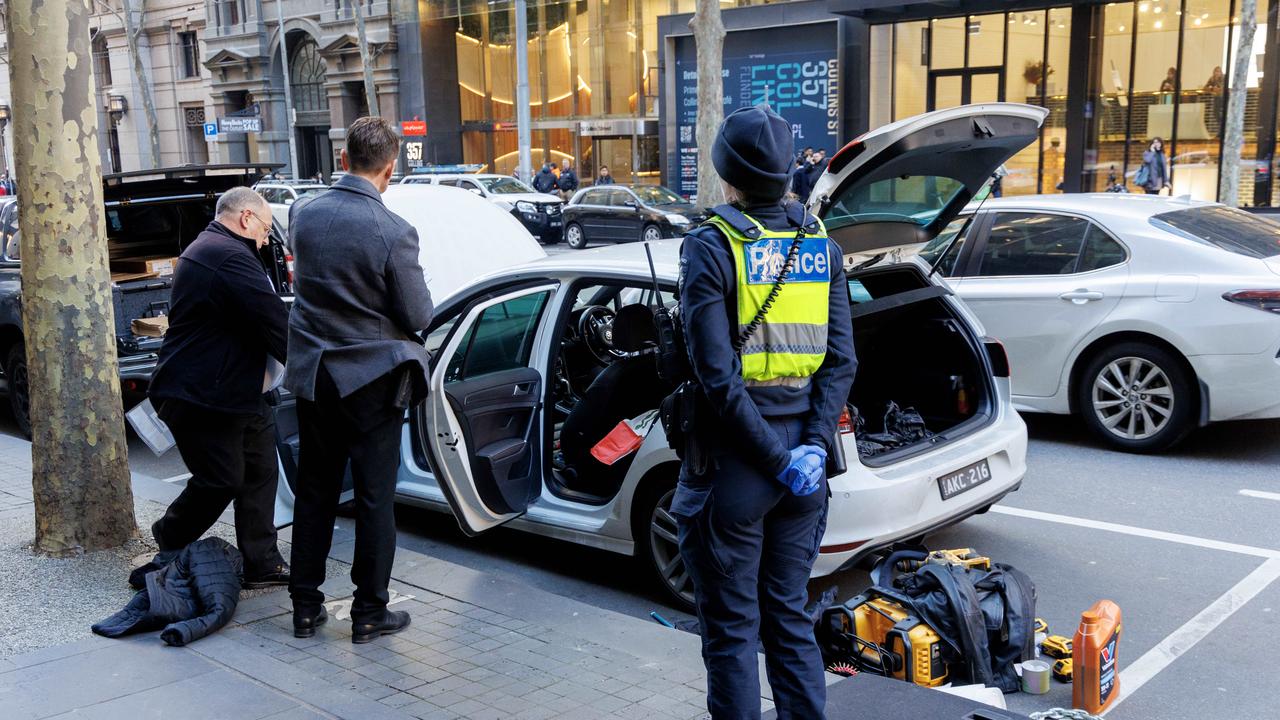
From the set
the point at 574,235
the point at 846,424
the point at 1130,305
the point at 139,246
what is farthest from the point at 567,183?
the point at 846,424

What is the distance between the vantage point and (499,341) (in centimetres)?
625

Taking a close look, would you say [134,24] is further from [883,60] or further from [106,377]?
[106,377]

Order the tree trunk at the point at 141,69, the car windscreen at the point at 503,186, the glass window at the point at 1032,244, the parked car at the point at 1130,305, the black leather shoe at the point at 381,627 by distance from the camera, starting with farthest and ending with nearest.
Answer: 1. the tree trunk at the point at 141,69
2. the car windscreen at the point at 503,186
3. the glass window at the point at 1032,244
4. the parked car at the point at 1130,305
5. the black leather shoe at the point at 381,627

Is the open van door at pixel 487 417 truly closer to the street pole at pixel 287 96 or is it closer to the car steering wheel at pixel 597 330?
the car steering wheel at pixel 597 330

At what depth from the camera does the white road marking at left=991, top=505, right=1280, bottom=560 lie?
5.86 metres

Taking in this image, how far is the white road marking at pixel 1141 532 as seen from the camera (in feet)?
19.2

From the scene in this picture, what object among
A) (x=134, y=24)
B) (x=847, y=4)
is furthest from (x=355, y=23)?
(x=847, y=4)

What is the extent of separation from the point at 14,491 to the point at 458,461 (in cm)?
357

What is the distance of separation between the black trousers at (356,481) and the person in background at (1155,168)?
76.0ft

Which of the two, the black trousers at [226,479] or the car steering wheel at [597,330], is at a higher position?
the car steering wheel at [597,330]

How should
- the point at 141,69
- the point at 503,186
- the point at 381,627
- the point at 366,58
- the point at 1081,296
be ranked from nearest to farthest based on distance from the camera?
the point at 381,627 → the point at 1081,296 → the point at 503,186 → the point at 366,58 → the point at 141,69

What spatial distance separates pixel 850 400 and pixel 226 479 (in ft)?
10.0

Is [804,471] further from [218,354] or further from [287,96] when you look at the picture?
[287,96]

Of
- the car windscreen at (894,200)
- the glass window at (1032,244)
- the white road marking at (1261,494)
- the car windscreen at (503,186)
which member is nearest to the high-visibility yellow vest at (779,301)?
the car windscreen at (894,200)
